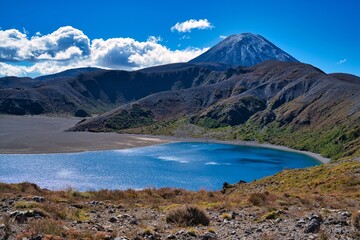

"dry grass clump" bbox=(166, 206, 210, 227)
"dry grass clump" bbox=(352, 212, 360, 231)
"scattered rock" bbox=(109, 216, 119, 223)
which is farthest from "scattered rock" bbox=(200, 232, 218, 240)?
"dry grass clump" bbox=(352, 212, 360, 231)

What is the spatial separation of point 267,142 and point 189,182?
92.2 metres

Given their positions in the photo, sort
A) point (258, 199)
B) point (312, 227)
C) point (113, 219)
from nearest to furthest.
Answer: point (312, 227) < point (113, 219) < point (258, 199)

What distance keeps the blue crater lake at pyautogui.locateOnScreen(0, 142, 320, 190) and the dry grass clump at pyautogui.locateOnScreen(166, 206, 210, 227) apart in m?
46.8

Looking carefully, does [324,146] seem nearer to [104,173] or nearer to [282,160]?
[282,160]

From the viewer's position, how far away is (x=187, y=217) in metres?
14.7

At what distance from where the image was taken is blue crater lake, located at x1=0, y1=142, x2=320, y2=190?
3022 inches

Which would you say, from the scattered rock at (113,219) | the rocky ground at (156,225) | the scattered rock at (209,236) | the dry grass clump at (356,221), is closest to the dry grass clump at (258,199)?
the rocky ground at (156,225)

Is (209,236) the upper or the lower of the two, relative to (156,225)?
upper

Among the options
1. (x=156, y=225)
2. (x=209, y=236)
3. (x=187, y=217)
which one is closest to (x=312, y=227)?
(x=209, y=236)

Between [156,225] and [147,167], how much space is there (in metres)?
84.2

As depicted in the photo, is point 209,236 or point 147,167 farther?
point 147,167

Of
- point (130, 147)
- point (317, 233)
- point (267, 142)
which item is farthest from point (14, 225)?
point (267, 142)

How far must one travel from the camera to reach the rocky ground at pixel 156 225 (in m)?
11.0

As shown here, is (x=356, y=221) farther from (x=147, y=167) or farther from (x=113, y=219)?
(x=147, y=167)
